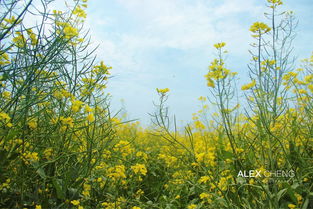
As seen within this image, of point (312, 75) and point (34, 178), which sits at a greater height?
point (312, 75)

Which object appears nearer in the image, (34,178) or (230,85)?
(34,178)

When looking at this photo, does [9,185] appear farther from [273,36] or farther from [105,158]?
A: [273,36]

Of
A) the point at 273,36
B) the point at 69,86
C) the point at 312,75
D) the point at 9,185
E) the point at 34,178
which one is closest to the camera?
the point at 9,185

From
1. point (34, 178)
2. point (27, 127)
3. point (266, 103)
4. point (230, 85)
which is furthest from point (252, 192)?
point (27, 127)

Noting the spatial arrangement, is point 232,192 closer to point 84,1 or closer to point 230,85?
Result: point 230,85

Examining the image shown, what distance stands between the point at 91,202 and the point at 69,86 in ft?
2.78

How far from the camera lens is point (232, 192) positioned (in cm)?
205

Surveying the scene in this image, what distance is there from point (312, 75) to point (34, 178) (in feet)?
8.53

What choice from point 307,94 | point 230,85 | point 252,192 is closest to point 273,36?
point 230,85

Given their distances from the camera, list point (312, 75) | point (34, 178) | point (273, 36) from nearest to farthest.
Result: point (34, 178) < point (273, 36) < point (312, 75)

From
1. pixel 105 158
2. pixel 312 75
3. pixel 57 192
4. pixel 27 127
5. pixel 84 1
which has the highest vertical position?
pixel 84 1

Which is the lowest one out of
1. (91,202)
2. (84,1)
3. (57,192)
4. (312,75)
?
(91,202)

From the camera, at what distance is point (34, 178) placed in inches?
70.2

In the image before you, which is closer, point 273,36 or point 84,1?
point 273,36
